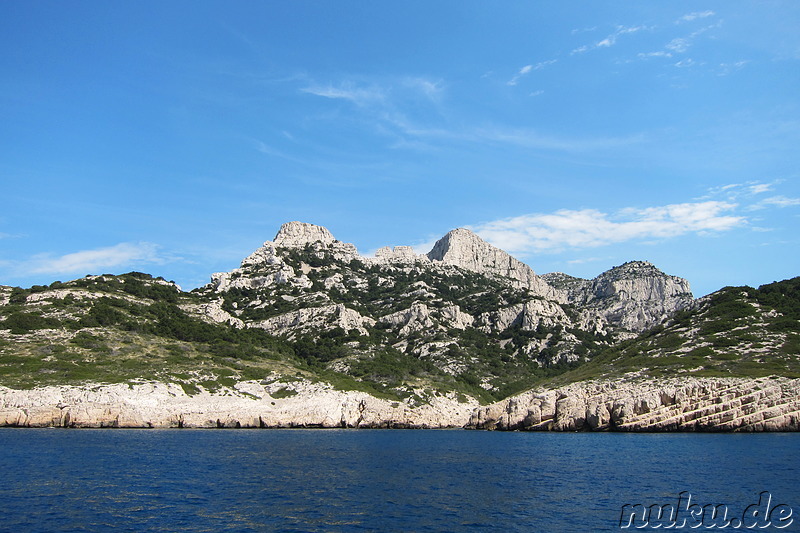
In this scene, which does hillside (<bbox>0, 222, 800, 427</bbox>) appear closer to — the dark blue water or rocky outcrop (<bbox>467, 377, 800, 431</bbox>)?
rocky outcrop (<bbox>467, 377, 800, 431</bbox>)

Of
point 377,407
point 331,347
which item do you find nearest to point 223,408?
point 377,407

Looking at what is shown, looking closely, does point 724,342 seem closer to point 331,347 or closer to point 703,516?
point 331,347

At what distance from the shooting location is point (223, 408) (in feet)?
346

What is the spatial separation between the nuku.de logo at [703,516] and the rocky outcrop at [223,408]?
8540cm

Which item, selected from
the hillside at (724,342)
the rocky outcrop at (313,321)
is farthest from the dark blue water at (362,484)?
the rocky outcrop at (313,321)

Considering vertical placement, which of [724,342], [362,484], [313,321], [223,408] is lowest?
[362,484]

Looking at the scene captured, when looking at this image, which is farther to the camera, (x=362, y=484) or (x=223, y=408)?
(x=223, y=408)

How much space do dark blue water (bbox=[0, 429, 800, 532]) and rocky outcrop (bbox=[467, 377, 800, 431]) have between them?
17525 millimetres

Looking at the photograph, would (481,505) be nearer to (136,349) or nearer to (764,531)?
(764,531)

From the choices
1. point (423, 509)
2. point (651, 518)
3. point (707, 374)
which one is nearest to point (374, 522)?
point (423, 509)

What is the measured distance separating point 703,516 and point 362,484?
22409 millimetres

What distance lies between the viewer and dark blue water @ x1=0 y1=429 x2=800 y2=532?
99.1 ft

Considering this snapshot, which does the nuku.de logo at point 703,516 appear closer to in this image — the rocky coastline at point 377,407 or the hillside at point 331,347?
the rocky coastline at point 377,407

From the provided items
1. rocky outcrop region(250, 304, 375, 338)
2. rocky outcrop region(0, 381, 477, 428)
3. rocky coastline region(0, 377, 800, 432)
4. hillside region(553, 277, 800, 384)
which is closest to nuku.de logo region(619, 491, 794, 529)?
rocky coastline region(0, 377, 800, 432)
